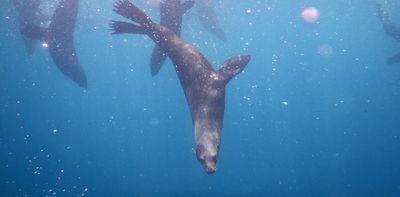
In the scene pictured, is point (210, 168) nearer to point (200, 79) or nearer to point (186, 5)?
point (200, 79)

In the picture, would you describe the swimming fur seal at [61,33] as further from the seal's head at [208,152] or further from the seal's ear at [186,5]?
the seal's head at [208,152]

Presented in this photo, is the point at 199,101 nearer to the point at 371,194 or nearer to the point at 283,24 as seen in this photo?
the point at 371,194

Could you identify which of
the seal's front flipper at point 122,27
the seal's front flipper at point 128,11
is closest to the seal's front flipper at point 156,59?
the seal's front flipper at point 122,27

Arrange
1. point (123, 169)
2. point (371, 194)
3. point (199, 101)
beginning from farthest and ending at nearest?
point (123, 169)
point (371, 194)
point (199, 101)

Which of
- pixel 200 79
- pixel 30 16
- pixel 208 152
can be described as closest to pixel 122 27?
pixel 200 79

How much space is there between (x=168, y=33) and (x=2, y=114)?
103 meters

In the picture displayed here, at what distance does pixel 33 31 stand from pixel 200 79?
791 cm

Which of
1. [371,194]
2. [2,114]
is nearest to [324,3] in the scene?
[371,194]

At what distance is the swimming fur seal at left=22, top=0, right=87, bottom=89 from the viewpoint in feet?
41.0

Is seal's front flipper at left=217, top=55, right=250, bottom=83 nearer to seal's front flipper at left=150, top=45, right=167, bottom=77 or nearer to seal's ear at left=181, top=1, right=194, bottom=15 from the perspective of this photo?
seal's ear at left=181, top=1, right=194, bottom=15

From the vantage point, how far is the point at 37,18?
72.4 ft

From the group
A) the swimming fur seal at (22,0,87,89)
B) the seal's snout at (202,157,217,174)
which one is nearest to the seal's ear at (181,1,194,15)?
the swimming fur seal at (22,0,87,89)

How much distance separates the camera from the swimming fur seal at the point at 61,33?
12.5 metres

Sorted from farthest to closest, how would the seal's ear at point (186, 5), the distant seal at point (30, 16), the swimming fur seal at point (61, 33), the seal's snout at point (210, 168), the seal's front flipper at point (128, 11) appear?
→ the distant seal at point (30, 16)
the swimming fur seal at point (61, 33)
the seal's ear at point (186, 5)
the seal's front flipper at point (128, 11)
the seal's snout at point (210, 168)
